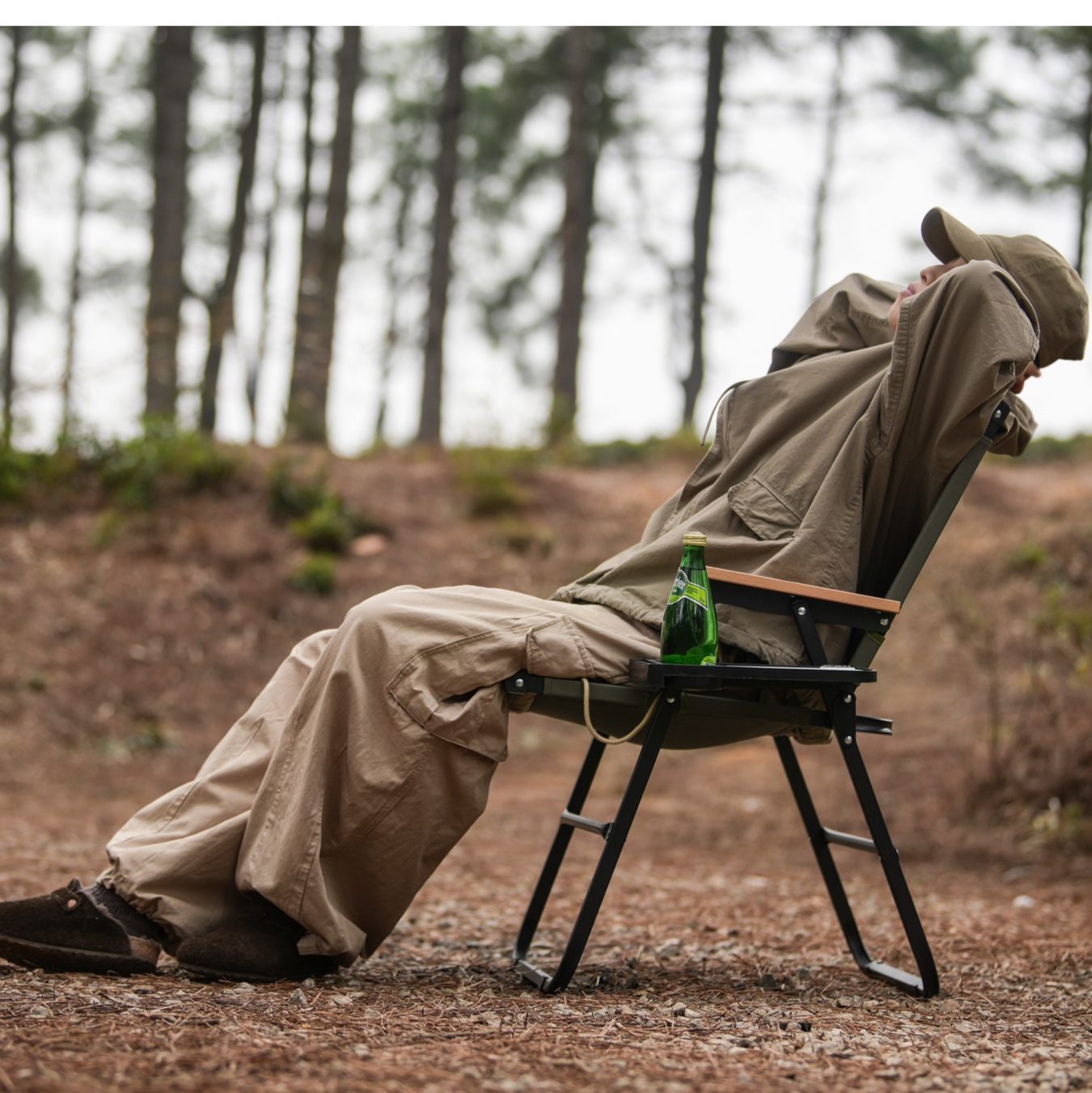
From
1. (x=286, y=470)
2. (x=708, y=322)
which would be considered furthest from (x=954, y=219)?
(x=708, y=322)

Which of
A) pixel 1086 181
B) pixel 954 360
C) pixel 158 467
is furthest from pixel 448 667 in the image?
pixel 1086 181

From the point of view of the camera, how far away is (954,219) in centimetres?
292

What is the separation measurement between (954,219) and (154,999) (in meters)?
2.53

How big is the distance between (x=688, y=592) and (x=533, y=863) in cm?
284

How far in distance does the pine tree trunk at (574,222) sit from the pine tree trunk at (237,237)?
143 inches

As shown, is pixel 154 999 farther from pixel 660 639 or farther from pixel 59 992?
pixel 660 639

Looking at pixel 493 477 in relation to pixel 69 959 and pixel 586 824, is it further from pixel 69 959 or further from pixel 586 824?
pixel 69 959

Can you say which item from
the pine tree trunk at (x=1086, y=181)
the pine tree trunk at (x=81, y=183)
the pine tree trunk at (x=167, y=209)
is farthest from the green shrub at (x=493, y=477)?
the pine tree trunk at (x=81, y=183)

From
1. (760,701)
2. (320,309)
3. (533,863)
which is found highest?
(320,309)

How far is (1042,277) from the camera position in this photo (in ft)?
9.28

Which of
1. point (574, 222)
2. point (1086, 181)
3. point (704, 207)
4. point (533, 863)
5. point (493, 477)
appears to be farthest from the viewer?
point (1086, 181)

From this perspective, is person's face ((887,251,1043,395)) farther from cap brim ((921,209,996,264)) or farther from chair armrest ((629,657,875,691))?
chair armrest ((629,657,875,691))

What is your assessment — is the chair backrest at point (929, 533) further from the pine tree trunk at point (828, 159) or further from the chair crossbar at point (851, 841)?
the pine tree trunk at point (828, 159)

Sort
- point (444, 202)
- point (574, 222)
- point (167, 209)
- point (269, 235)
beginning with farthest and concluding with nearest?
point (269, 235) < point (444, 202) < point (574, 222) < point (167, 209)
